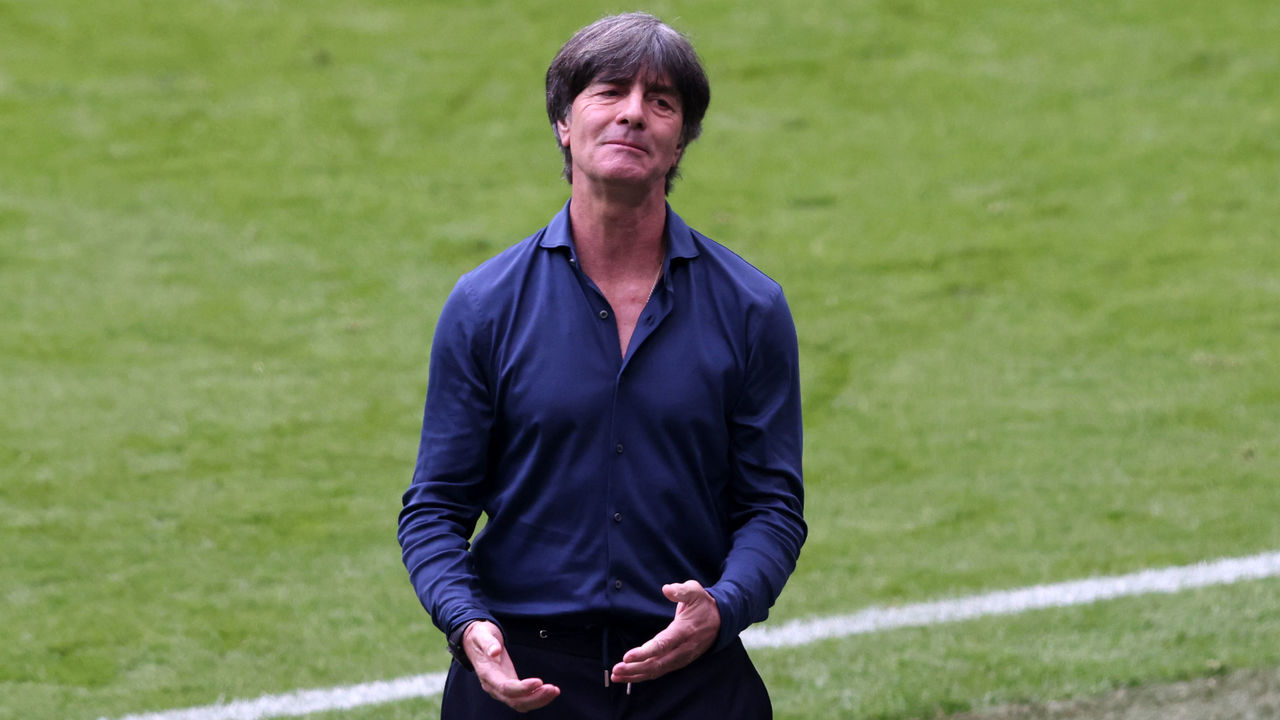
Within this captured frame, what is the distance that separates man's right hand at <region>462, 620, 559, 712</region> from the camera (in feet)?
8.53

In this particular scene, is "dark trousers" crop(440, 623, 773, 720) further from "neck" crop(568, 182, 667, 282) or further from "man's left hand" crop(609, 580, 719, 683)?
"neck" crop(568, 182, 667, 282)

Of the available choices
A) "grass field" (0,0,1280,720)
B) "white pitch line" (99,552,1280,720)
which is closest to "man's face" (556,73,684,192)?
"grass field" (0,0,1280,720)

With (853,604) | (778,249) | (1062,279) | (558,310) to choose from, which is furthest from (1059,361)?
(558,310)

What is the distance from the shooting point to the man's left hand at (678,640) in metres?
2.63

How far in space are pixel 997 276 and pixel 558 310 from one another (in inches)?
253

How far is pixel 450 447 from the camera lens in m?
2.84

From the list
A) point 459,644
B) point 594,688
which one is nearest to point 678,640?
point 594,688

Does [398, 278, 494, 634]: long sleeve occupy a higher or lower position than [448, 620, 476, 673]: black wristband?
higher

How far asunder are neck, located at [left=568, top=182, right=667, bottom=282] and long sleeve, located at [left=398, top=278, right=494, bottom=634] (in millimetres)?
234

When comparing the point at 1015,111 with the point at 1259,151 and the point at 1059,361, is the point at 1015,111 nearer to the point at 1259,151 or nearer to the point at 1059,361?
the point at 1259,151

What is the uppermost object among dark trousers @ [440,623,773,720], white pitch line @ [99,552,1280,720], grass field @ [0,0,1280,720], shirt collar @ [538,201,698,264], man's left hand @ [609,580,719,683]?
shirt collar @ [538,201,698,264]

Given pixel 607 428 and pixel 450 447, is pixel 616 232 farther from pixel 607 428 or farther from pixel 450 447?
pixel 450 447

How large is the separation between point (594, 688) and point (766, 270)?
240 inches

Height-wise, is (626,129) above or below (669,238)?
above
